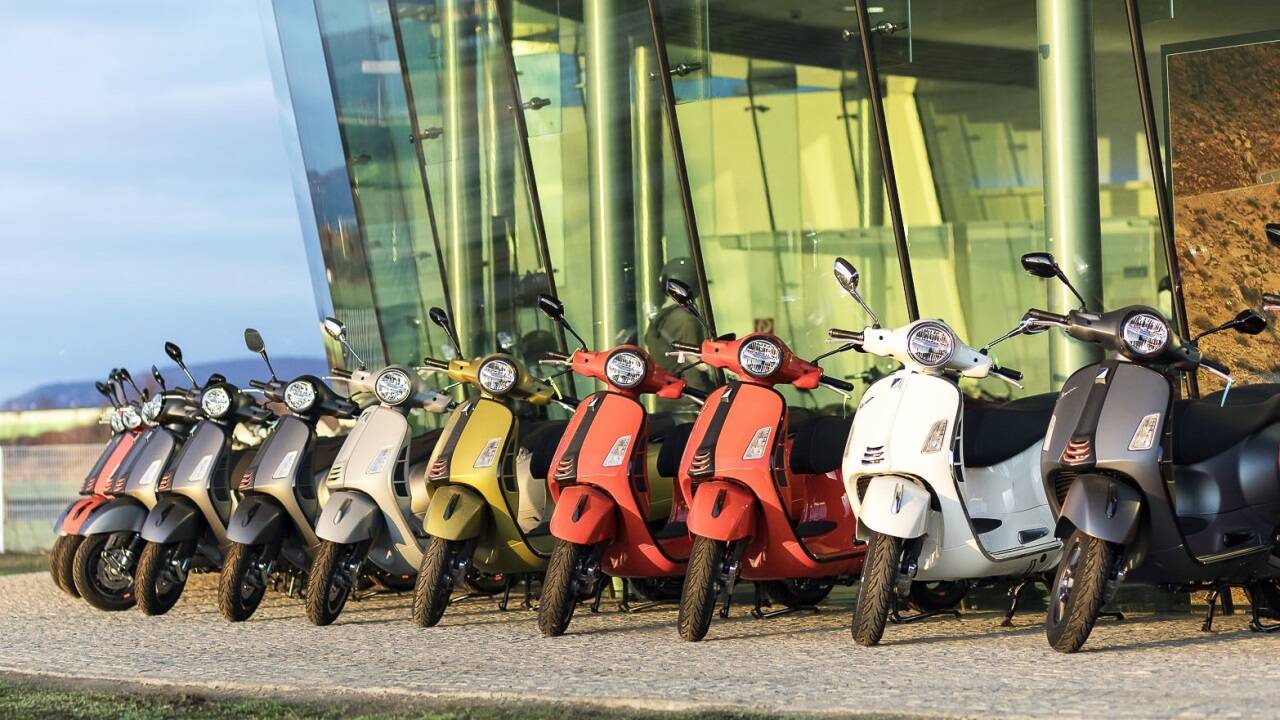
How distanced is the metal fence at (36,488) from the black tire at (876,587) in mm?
11900

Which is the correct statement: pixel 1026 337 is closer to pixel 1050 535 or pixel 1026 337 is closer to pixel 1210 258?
pixel 1210 258

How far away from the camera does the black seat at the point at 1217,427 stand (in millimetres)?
5703

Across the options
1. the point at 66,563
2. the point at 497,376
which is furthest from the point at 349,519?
the point at 66,563

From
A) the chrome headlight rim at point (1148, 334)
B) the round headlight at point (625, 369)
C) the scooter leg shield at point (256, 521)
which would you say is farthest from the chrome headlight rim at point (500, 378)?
the chrome headlight rim at point (1148, 334)

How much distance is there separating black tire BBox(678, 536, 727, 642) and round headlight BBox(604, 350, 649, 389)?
835 mm

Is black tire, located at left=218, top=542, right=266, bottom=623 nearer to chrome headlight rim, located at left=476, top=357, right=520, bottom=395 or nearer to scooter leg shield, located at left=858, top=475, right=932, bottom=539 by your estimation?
chrome headlight rim, located at left=476, top=357, right=520, bottom=395

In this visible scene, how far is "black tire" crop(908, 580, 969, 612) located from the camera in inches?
271

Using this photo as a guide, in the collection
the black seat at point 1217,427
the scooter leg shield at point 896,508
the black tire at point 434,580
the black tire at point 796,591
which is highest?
the black seat at point 1217,427

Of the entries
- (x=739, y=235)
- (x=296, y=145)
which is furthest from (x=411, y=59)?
(x=739, y=235)

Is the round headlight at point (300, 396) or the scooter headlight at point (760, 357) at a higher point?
the scooter headlight at point (760, 357)

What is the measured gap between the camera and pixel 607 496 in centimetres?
646

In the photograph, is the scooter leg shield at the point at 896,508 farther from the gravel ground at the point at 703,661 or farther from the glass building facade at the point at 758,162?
the glass building facade at the point at 758,162

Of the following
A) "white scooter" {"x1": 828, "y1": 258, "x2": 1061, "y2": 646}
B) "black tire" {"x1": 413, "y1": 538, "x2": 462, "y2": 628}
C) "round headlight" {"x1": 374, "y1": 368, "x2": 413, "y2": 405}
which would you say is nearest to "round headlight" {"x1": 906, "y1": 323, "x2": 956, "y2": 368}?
"white scooter" {"x1": 828, "y1": 258, "x2": 1061, "y2": 646}

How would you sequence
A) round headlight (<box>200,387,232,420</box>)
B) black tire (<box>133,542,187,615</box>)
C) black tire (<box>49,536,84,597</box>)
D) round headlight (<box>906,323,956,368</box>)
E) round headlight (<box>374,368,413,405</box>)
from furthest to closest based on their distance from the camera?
1. black tire (<box>49,536,84,597</box>)
2. round headlight (<box>200,387,232,420</box>)
3. black tire (<box>133,542,187,615</box>)
4. round headlight (<box>374,368,413,405</box>)
5. round headlight (<box>906,323,956,368</box>)
